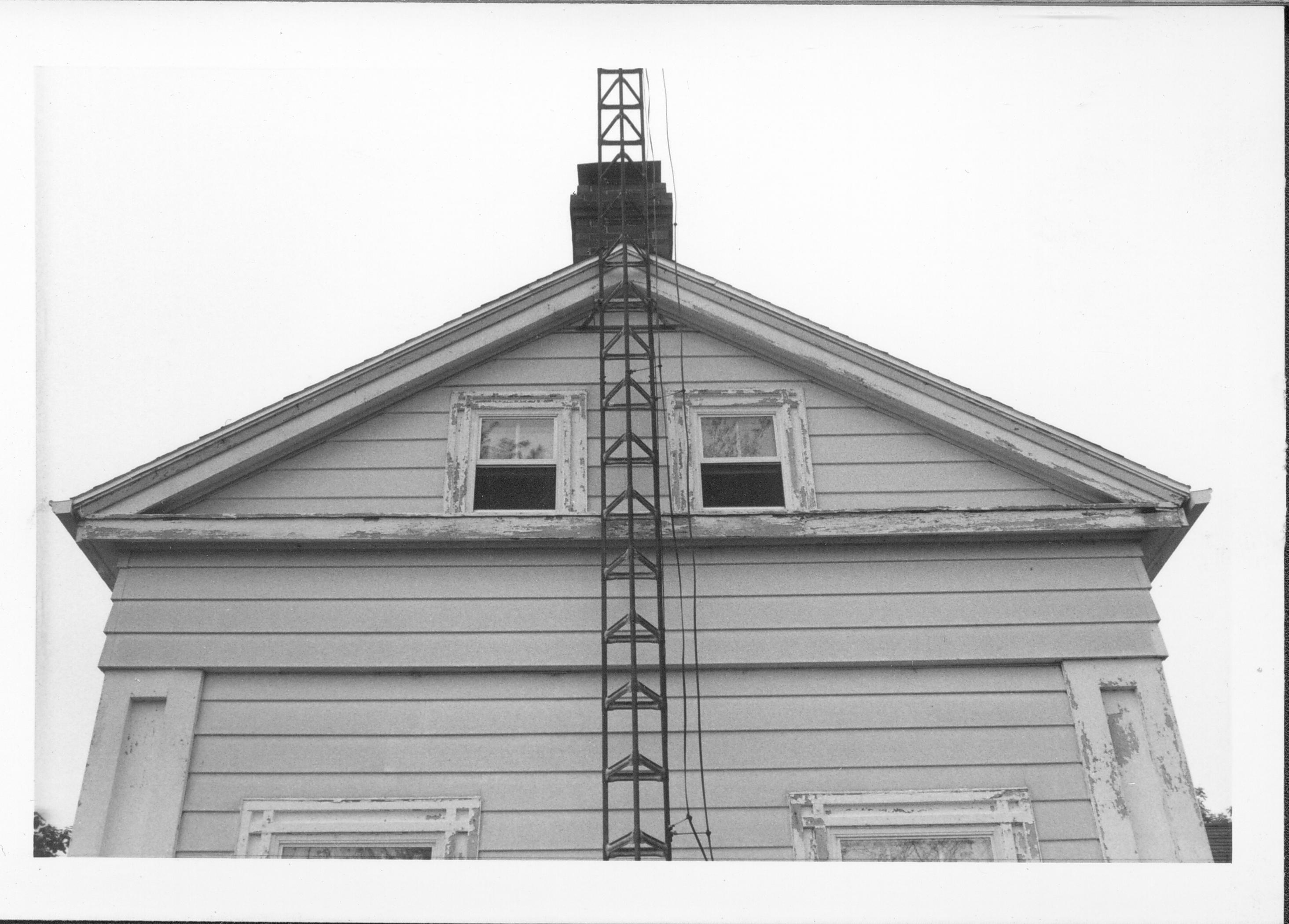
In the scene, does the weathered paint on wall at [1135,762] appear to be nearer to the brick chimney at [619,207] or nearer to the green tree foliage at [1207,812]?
the green tree foliage at [1207,812]

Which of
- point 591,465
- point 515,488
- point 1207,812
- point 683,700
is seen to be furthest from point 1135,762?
point 515,488

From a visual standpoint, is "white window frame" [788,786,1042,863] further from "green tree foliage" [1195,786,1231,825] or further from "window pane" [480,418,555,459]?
"window pane" [480,418,555,459]

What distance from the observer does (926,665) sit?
19.7 feet

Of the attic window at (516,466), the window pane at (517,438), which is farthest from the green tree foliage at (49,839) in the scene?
the window pane at (517,438)

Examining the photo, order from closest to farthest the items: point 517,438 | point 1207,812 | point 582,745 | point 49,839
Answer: point 49,839, point 582,745, point 1207,812, point 517,438

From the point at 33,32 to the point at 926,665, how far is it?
5.65 m

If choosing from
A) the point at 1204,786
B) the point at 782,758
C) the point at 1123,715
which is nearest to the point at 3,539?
the point at 782,758

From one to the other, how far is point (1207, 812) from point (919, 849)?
1.60 m

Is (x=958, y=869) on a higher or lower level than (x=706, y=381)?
lower

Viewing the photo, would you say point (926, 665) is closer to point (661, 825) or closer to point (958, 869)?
point (958, 869)

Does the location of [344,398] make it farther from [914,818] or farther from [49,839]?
[914,818]

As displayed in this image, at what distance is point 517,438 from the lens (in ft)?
22.4

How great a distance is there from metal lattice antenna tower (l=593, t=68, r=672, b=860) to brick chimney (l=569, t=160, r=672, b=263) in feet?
0.05

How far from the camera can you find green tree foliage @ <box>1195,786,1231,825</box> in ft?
18.8
